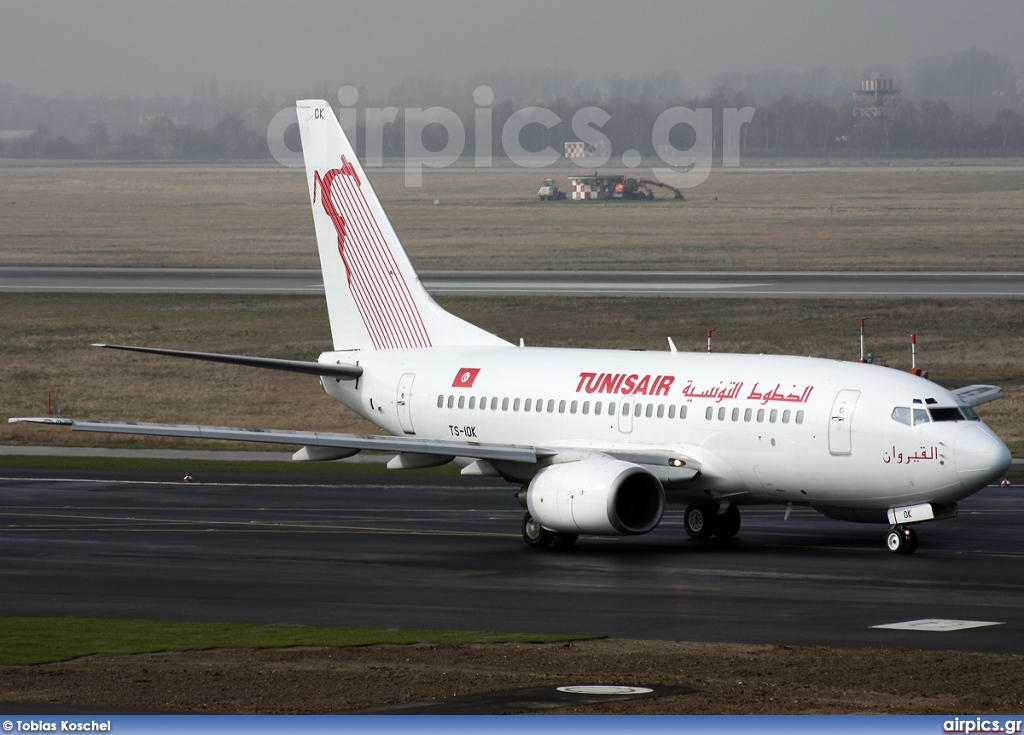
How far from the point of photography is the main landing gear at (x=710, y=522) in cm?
3928

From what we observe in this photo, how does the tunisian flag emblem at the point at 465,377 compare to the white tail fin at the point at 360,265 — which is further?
the white tail fin at the point at 360,265

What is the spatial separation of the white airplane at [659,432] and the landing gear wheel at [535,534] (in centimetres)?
3

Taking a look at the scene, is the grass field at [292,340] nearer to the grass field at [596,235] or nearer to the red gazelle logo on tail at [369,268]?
the red gazelle logo on tail at [369,268]

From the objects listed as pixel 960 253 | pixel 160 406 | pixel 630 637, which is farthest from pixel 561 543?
pixel 960 253

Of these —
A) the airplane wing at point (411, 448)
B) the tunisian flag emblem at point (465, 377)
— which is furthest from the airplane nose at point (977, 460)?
the tunisian flag emblem at point (465, 377)

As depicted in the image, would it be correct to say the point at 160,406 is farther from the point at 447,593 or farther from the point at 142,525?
the point at 447,593

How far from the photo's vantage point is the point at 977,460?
3466cm

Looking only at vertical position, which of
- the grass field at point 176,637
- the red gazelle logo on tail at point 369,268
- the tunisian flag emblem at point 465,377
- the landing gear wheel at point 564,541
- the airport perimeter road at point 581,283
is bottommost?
the landing gear wheel at point 564,541

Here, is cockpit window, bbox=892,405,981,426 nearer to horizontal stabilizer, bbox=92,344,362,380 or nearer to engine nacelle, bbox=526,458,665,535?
engine nacelle, bbox=526,458,665,535

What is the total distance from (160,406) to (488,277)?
45354mm

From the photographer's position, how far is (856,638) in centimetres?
2591

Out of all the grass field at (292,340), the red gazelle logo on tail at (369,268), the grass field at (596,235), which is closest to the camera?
the red gazelle logo on tail at (369,268)

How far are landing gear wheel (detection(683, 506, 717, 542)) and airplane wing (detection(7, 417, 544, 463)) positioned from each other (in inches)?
143

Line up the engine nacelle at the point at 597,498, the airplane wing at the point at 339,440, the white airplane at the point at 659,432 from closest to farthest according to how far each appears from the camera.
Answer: the white airplane at the point at 659,432
the engine nacelle at the point at 597,498
the airplane wing at the point at 339,440
